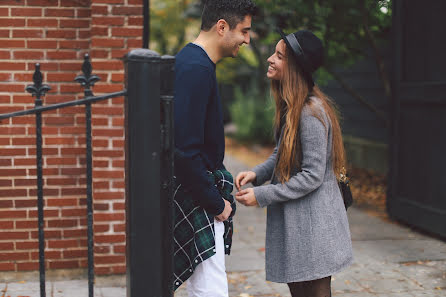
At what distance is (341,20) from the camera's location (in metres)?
7.66

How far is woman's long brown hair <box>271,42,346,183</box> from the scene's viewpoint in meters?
3.03

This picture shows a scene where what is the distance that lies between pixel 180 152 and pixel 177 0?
596 inches

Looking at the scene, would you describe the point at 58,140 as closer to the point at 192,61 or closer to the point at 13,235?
the point at 13,235

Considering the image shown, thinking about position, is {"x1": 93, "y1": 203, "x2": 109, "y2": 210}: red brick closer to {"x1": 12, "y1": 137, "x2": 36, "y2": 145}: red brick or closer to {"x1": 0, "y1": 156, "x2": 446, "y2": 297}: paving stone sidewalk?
{"x1": 0, "y1": 156, "x2": 446, "y2": 297}: paving stone sidewalk

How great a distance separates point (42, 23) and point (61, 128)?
33.8 inches

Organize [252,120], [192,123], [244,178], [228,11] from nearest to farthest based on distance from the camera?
[192,123]
[228,11]
[244,178]
[252,120]

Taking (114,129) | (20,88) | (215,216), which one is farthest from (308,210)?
(20,88)

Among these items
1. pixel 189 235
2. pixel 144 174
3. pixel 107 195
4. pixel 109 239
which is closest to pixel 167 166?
pixel 144 174

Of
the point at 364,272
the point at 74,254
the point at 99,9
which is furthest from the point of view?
the point at 364,272

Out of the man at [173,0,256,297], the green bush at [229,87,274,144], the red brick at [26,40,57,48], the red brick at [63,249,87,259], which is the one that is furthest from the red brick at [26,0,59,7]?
the green bush at [229,87,274,144]

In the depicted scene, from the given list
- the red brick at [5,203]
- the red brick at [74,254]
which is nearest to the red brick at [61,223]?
the red brick at [74,254]

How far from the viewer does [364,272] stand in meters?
5.06

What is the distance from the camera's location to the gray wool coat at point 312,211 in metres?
2.99

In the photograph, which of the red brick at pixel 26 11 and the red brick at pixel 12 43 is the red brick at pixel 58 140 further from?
the red brick at pixel 26 11
